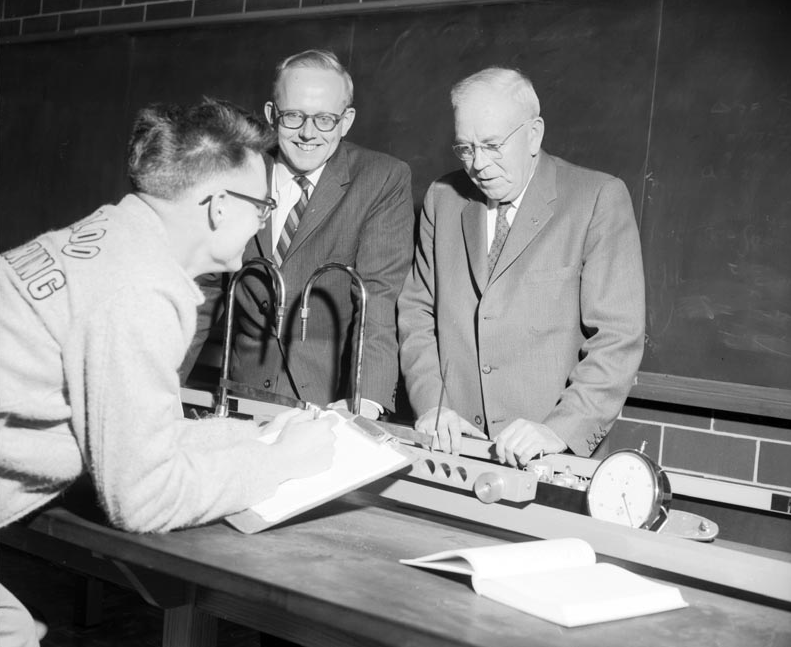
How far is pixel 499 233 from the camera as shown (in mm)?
2457

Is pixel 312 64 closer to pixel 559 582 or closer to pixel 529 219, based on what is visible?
pixel 529 219

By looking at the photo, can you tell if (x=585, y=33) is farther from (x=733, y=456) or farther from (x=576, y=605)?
(x=576, y=605)

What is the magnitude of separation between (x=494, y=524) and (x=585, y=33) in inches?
79.6

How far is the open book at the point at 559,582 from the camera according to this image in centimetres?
126

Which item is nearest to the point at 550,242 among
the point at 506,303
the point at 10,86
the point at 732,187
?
the point at 506,303

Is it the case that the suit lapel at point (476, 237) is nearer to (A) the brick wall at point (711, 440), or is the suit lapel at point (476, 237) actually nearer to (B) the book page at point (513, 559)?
(A) the brick wall at point (711, 440)

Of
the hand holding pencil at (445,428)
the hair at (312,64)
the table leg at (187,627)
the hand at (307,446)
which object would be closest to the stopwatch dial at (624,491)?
the hand holding pencil at (445,428)

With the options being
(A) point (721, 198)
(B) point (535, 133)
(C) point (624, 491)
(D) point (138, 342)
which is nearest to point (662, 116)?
(A) point (721, 198)

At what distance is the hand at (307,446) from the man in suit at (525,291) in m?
0.48

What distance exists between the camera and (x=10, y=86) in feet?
16.2

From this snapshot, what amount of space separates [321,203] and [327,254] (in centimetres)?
15

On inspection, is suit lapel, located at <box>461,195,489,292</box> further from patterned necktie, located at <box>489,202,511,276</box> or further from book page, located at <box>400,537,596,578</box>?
book page, located at <box>400,537,596,578</box>

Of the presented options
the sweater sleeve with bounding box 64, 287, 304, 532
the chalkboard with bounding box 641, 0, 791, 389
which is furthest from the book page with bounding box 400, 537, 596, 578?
the chalkboard with bounding box 641, 0, 791, 389

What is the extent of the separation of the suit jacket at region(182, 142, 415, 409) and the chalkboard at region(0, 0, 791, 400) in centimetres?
81
